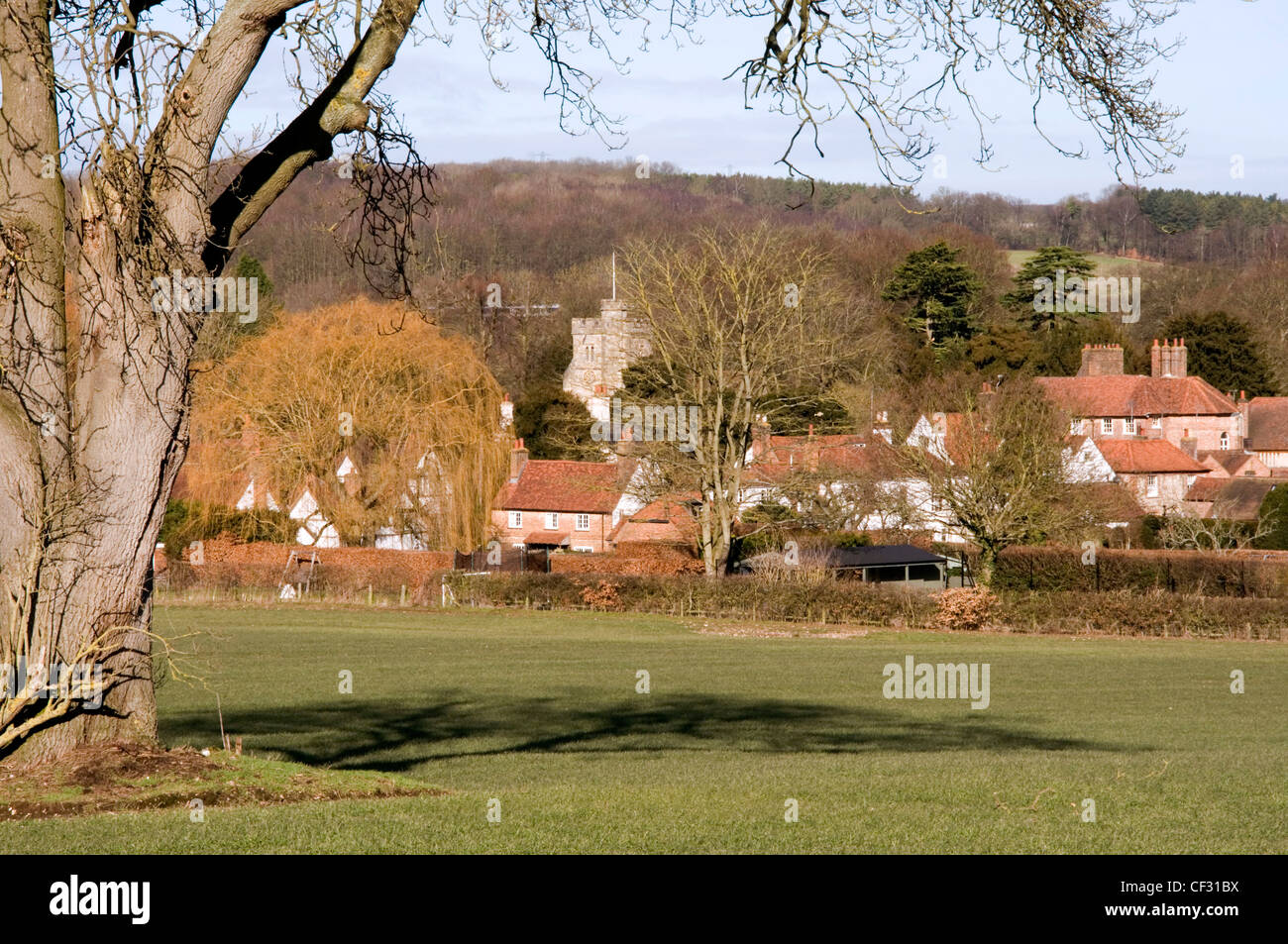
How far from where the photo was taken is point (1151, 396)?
7275 centimetres

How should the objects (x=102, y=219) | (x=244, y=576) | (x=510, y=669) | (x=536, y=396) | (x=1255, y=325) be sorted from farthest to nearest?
(x=1255, y=325)
(x=536, y=396)
(x=244, y=576)
(x=510, y=669)
(x=102, y=219)

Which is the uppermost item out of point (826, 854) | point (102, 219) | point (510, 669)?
point (102, 219)

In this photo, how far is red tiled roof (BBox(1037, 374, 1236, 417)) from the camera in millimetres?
71875

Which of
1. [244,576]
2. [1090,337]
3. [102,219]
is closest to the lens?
[102,219]

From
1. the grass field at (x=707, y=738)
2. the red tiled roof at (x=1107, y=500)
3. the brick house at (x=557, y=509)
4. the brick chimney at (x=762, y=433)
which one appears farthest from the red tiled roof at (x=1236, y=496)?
the brick house at (x=557, y=509)

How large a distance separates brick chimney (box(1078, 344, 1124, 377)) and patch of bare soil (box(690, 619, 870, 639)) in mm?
41576

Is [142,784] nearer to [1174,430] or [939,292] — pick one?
[1174,430]

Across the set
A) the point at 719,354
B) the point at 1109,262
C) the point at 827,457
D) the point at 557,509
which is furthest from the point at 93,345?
the point at 1109,262

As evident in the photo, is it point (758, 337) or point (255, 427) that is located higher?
point (758, 337)

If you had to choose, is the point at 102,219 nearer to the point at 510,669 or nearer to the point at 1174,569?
the point at 510,669

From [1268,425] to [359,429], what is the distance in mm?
52899

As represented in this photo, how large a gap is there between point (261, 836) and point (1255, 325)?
90900 millimetres

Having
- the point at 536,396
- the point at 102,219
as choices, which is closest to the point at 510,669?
the point at 102,219

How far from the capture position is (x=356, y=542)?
162 feet
